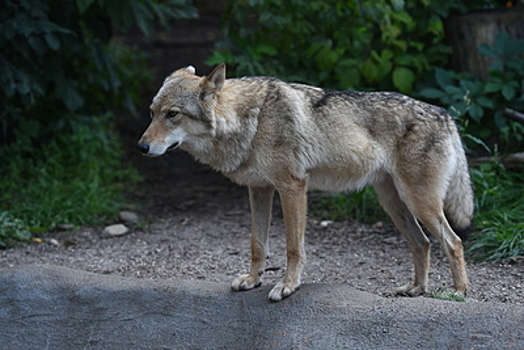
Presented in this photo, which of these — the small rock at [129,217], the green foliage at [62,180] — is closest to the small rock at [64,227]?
the green foliage at [62,180]

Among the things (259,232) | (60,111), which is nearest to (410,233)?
(259,232)

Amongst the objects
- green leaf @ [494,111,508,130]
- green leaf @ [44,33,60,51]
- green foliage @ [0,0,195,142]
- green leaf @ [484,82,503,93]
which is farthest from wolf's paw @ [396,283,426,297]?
green leaf @ [44,33,60,51]

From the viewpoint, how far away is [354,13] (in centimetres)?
708

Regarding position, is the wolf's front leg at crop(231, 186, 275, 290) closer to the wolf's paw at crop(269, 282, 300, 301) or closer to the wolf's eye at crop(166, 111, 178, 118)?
the wolf's paw at crop(269, 282, 300, 301)

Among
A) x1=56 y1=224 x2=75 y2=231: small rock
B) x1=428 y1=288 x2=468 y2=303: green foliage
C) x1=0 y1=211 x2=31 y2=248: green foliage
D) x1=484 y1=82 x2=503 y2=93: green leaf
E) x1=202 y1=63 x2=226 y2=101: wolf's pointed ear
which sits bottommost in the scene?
x1=56 y1=224 x2=75 y2=231: small rock

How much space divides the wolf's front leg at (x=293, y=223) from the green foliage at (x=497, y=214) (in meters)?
1.82

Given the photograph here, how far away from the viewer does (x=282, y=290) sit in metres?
4.09

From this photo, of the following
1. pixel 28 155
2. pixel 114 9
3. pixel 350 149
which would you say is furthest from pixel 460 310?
pixel 28 155

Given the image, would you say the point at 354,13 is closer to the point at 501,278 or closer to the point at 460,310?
the point at 501,278

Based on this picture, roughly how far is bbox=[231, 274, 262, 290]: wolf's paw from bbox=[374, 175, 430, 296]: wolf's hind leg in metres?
0.97

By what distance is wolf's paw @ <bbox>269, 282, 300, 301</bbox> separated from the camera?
4.07m

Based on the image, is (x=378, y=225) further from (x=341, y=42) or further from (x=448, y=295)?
(x=448, y=295)

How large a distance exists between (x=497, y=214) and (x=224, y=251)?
233cm

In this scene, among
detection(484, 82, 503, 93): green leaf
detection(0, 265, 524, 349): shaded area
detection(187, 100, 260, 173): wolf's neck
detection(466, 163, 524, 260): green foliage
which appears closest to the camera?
detection(0, 265, 524, 349): shaded area
